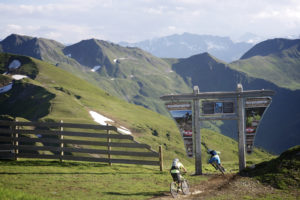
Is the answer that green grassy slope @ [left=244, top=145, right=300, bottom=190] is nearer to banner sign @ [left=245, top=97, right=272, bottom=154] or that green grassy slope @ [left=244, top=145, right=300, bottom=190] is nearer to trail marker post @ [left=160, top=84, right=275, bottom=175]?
→ banner sign @ [left=245, top=97, right=272, bottom=154]

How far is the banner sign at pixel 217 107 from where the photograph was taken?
69.7 ft

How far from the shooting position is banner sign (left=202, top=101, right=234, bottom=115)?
69.7 feet

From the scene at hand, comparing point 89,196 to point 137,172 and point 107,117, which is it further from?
point 107,117

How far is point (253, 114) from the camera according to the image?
21031 millimetres

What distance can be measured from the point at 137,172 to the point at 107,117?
88179 mm

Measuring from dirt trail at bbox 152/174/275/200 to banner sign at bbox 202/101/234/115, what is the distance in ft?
15.9

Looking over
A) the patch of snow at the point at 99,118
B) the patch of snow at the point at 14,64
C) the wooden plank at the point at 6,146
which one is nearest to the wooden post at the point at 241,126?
the wooden plank at the point at 6,146

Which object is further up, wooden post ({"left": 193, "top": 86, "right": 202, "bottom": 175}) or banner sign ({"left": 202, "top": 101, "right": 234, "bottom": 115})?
banner sign ({"left": 202, "top": 101, "right": 234, "bottom": 115})

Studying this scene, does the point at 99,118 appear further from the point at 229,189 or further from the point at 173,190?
the point at 229,189

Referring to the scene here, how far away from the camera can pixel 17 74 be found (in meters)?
181

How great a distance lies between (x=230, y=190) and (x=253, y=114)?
685cm

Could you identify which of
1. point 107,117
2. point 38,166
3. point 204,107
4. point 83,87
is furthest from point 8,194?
point 83,87

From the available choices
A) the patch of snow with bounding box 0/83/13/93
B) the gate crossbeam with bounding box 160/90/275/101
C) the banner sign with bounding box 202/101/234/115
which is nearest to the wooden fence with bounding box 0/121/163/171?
the gate crossbeam with bounding box 160/90/275/101

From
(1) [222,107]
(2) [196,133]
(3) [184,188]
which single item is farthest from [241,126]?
(3) [184,188]
